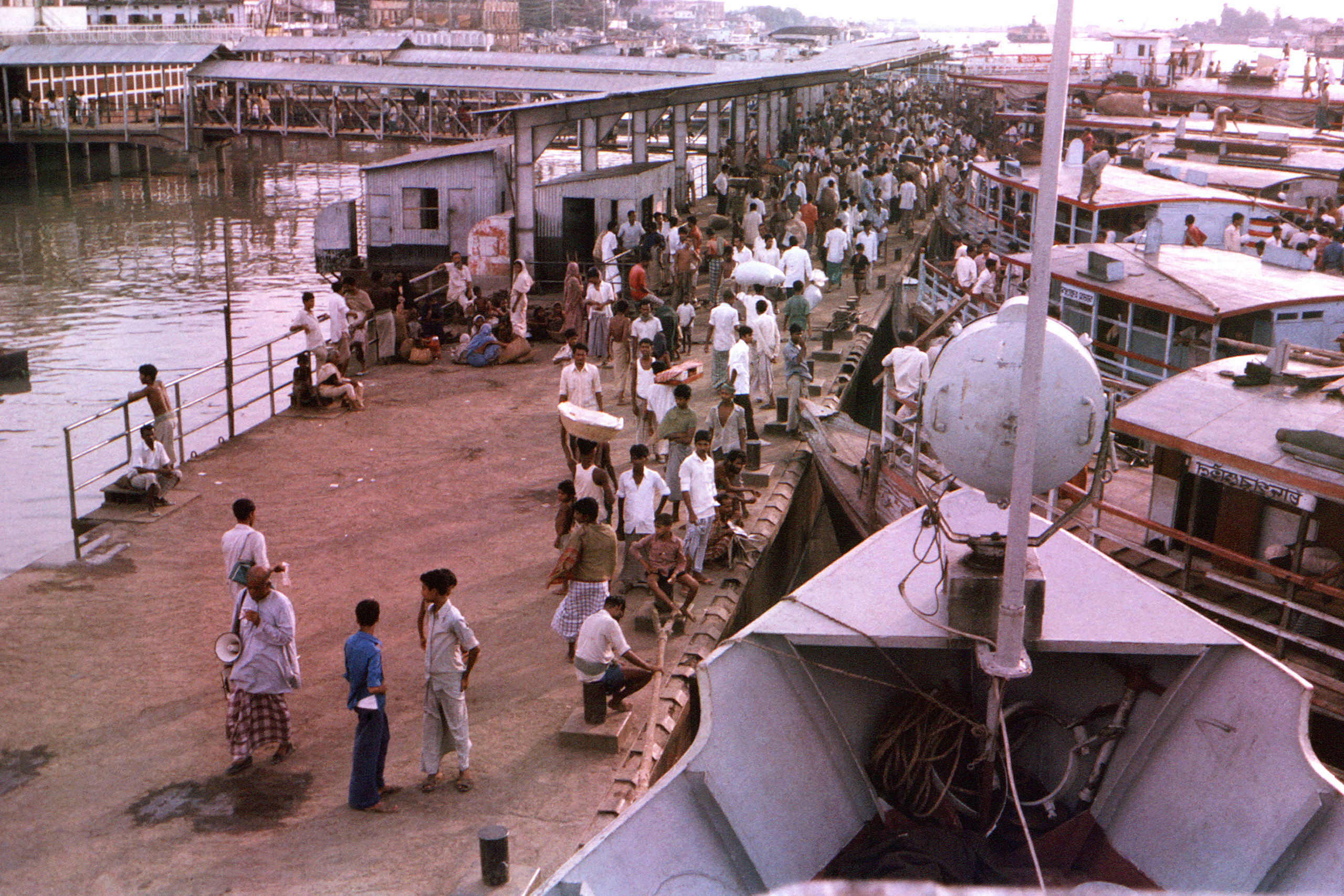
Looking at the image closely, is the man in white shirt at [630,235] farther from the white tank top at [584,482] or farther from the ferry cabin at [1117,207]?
the white tank top at [584,482]

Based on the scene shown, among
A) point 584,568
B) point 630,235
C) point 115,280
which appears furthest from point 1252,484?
point 115,280

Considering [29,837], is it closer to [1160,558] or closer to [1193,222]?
[1160,558]

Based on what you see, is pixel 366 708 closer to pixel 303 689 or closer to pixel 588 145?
pixel 303 689

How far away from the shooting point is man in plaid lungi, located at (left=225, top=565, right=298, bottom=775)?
8172 mm

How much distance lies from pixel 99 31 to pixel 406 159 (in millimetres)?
34003

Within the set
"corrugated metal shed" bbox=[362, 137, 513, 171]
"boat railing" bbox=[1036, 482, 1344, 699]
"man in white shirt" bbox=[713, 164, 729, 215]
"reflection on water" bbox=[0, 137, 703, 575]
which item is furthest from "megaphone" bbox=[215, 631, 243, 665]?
"man in white shirt" bbox=[713, 164, 729, 215]

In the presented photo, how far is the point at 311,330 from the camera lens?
54.6 feet

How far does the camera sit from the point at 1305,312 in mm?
14008

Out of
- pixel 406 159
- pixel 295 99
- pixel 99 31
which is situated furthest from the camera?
pixel 295 99

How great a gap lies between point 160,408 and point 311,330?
3469 millimetres

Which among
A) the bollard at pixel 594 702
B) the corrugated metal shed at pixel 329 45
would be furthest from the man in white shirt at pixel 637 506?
the corrugated metal shed at pixel 329 45

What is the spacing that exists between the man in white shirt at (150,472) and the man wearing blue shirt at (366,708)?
21.2ft

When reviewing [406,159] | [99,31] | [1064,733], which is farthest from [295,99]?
[1064,733]

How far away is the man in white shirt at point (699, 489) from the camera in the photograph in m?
10.9
